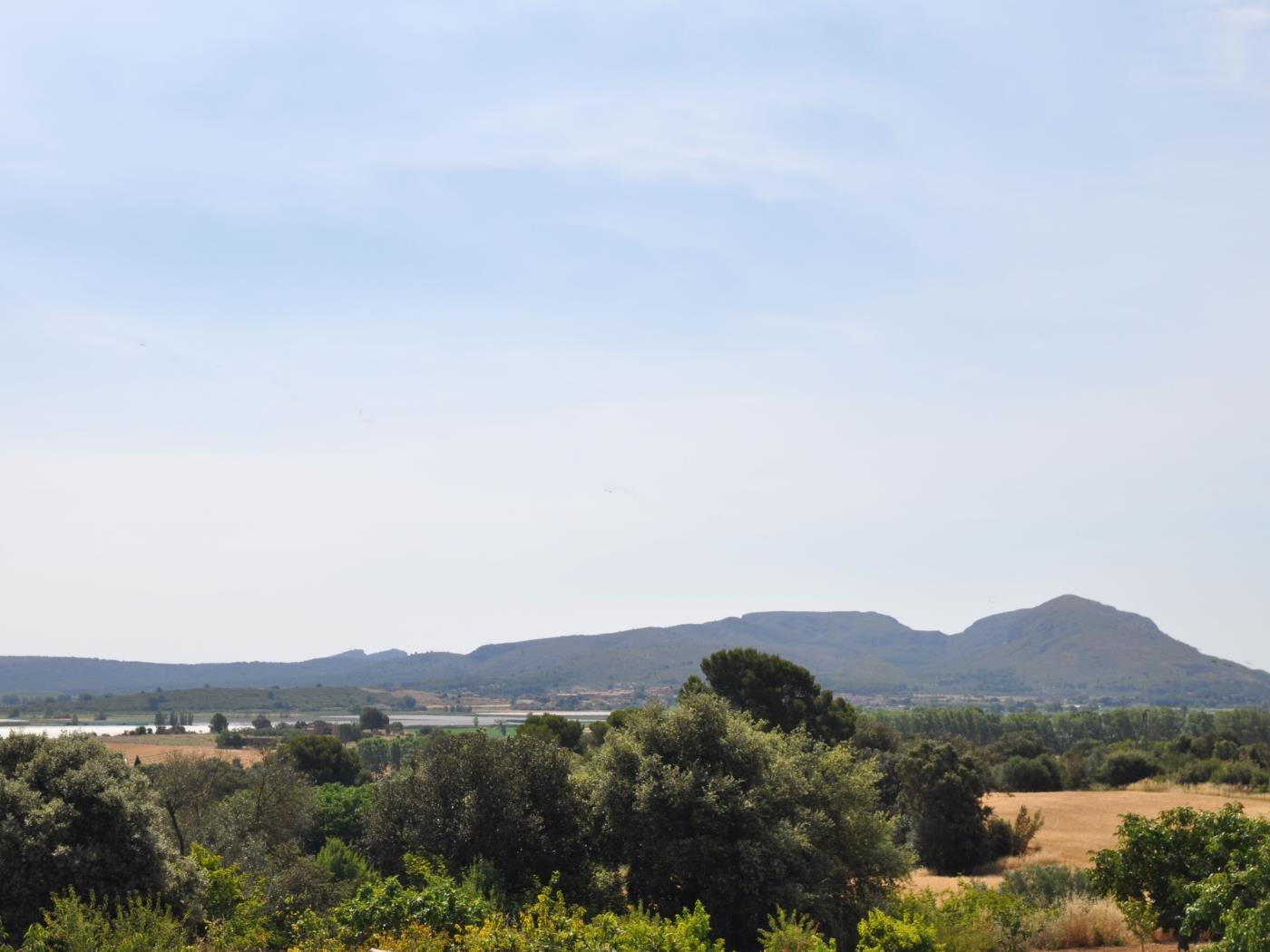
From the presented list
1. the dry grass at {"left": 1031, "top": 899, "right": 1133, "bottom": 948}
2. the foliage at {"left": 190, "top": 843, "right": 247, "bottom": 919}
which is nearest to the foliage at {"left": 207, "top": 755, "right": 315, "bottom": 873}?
the foliage at {"left": 190, "top": 843, "right": 247, "bottom": 919}

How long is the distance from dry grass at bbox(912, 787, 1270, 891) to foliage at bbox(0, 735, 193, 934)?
2009 cm

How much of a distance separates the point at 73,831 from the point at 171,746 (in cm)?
9084

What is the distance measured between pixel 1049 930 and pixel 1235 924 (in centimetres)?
808

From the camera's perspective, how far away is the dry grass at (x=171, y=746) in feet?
261

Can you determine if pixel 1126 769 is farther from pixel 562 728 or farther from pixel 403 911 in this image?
pixel 403 911

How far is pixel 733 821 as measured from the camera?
17.5 meters

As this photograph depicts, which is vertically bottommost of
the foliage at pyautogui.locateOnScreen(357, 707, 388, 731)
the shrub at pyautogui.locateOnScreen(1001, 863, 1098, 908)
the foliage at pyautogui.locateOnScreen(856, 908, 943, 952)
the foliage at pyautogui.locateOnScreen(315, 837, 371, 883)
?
the foliage at pyautogui.locateOnScreen(357, 707, 388, 731)

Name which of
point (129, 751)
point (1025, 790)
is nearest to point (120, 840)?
point (1025, 790)

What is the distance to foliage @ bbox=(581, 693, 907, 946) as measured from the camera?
56.5 ft

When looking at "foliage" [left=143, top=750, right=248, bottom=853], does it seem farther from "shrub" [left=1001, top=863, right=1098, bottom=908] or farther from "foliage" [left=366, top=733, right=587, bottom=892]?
"shrub" [left=1001, top=863, right=1098, bottom=908]

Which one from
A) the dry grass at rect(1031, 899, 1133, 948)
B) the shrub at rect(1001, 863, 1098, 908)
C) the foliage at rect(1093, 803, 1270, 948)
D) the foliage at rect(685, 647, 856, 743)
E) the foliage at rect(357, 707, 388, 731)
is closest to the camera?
the foliage at rect(1093, 803, 1270, 948)

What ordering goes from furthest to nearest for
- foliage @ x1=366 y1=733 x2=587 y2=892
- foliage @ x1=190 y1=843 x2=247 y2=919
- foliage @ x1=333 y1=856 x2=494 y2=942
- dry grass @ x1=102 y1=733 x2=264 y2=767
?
dry grass @ x1=102 y1=733 x2=264 y2=767 → foliage @ x1=366 y1=733 x2=587 y2=892 → foliage @ x1=190 y1=843 x2=247 y2=919 → foliage @ x1=333 y1=856 x2=494 y2=942

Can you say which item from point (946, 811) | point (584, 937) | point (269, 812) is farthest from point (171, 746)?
point (584, 937)

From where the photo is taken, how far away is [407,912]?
13070mm
